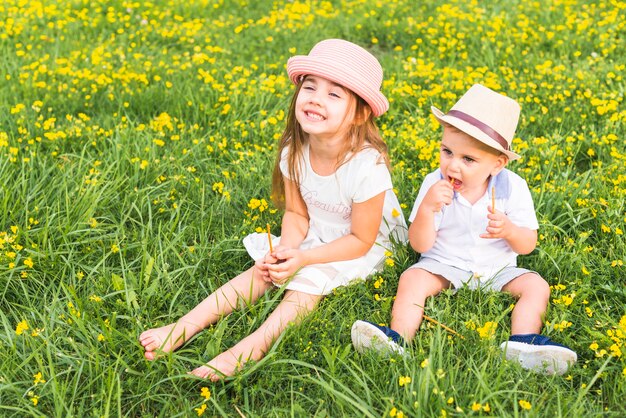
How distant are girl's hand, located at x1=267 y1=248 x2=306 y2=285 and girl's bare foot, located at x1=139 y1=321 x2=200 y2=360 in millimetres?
399

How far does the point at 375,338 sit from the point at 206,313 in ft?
2.37

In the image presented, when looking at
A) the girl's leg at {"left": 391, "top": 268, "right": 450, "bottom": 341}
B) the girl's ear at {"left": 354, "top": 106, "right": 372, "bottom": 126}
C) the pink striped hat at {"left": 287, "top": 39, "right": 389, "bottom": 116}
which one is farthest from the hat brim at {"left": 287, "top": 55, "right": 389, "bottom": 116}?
the girl's leg at {"left": 391, "top": 268, "right": 450, "bottom": 341}

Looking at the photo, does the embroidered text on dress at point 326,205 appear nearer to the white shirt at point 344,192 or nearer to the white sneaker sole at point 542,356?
the white shirt at point 344,192

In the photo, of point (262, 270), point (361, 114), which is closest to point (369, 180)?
point (361, 114)

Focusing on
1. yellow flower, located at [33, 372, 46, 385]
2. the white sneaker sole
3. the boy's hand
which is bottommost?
yellow flower, located at [33, 372, 46, 385]

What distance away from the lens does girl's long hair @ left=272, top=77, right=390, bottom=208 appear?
2.87m

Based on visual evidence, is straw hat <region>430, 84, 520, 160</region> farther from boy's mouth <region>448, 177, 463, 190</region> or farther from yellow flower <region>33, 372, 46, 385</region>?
yellow flower <region>33, 372, 46, 385</region>

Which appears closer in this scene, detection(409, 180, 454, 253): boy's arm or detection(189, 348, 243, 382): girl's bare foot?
detection(189, 348, 243, 382): girl's bare foot

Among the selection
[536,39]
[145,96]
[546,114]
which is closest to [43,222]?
[145,96]

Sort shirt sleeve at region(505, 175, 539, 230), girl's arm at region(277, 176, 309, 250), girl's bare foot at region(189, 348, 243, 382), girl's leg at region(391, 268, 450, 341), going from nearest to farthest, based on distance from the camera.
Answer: girl's bare foot at region(189, 348, 243, 382), girl's leg at region(391, 268, 450, 341), shirt sleeve at region(505, 175, 539, 230), girl's arm at region(277, 176, 309, 250)

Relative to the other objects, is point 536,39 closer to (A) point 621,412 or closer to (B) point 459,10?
(B) point 459,10

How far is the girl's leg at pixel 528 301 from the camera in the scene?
2672 millimetres

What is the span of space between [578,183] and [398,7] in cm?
284

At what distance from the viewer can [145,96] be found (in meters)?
4.42
